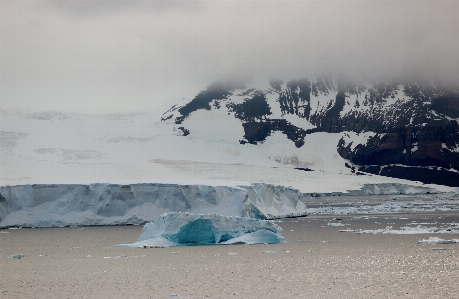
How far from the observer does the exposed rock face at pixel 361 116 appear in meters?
90.4

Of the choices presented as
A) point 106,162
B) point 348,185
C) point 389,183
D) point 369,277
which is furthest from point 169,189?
point 389,183

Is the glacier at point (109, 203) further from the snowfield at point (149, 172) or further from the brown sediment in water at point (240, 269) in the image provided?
the brown sediment in water at point (240, 269)

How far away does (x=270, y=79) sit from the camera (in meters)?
108

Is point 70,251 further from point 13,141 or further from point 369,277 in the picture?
point 13,141

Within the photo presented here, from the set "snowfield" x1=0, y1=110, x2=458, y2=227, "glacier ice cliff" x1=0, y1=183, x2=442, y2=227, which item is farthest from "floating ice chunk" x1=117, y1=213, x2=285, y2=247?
"glacier ice cliff" x1=0, y1=183, x2=442, y2=227

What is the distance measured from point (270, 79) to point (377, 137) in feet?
74.4

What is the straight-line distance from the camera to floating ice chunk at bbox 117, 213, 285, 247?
1884 cm

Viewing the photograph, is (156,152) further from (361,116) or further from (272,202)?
(272,202)

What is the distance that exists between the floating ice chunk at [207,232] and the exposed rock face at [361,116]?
6560cm

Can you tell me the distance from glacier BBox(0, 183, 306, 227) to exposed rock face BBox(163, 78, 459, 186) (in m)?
57.2

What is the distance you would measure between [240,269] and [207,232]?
A: 16.1 ft

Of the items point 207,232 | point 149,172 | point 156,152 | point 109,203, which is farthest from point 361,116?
point 207,232

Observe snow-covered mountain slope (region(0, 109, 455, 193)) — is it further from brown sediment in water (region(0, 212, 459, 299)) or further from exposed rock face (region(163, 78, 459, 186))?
brown sediment in water (region(0, 212, 459, 299))

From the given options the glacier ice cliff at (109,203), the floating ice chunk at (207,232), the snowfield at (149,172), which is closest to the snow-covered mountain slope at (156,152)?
the snowfield at (149,172)
